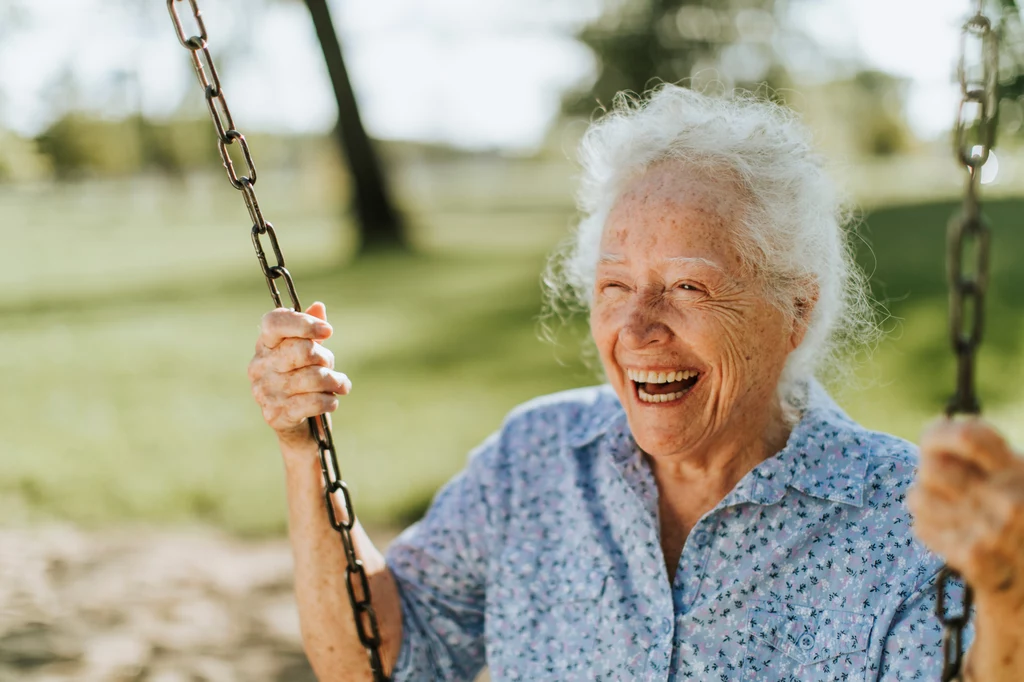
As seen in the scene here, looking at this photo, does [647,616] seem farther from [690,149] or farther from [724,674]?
[690,149]

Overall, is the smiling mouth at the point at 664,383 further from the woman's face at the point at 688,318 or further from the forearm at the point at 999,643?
the forearm at the point at 999,643

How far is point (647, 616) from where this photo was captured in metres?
2.06

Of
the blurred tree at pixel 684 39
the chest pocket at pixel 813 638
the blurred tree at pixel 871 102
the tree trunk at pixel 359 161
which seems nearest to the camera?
the chest pocket at pixel 813 638

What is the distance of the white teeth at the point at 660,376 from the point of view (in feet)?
7.00

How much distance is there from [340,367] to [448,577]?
684 cm

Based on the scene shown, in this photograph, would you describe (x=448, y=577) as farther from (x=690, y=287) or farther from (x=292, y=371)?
(x=690, y=287)

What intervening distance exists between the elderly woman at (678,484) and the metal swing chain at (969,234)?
48 cm

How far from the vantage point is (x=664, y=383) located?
7.09 feet

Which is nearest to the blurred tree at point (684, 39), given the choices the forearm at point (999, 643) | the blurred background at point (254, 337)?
the blurred background at point (254, 337)

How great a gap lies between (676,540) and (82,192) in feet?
152

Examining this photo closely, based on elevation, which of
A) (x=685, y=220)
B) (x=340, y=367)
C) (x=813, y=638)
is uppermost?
(x=340, y=367)

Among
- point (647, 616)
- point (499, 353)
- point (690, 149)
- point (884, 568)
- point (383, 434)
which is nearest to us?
point (884, 568)

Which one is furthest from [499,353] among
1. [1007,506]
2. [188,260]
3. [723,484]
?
[188,260]

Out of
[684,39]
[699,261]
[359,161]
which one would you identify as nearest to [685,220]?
[699,261]
